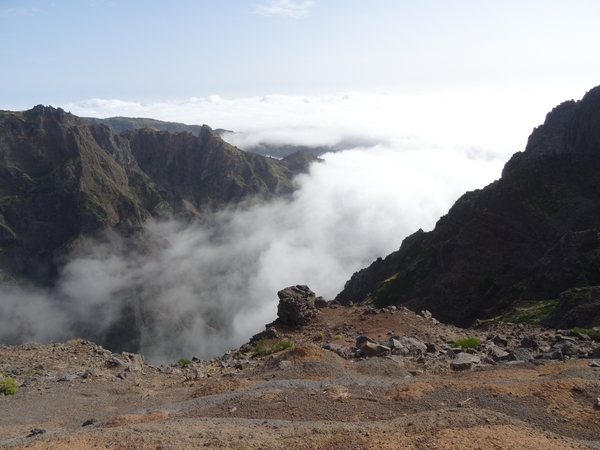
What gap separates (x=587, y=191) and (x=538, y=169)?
10.9 metres

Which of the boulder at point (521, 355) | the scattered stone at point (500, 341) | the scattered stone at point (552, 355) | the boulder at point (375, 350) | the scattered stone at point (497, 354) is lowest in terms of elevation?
the boulder at point (375, 350)

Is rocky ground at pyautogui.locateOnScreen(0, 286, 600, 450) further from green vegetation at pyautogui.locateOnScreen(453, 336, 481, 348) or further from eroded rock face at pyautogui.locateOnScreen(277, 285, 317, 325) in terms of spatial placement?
eroded rock face at pyautogui.locateOnScreen(277, 285, 317, 325)

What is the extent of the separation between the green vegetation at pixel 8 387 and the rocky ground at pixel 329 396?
0.43 metres

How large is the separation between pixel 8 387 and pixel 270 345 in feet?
46.1

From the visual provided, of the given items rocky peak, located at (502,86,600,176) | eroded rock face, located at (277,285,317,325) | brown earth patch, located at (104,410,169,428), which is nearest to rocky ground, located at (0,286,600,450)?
brown earth patch, located at (104,410,169,428)

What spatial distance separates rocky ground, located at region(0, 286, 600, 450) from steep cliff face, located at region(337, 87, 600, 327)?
42624 millimetres

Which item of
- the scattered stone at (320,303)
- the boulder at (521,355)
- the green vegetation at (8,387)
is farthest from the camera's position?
the scattered stone at (320,303)

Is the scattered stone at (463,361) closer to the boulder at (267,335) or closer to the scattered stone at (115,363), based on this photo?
the boulder at (267,335)

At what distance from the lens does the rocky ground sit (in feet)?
43.4

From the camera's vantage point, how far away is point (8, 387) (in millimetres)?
21859

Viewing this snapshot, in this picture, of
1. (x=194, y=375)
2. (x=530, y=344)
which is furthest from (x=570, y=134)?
(x=194, y=375)

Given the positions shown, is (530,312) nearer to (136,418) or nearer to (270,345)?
(270,345)

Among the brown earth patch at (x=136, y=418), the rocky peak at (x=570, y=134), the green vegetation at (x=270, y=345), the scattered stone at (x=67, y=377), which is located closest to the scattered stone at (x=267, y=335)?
the green vegetation at (x=270, y=345)

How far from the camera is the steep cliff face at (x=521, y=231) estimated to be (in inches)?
2766
